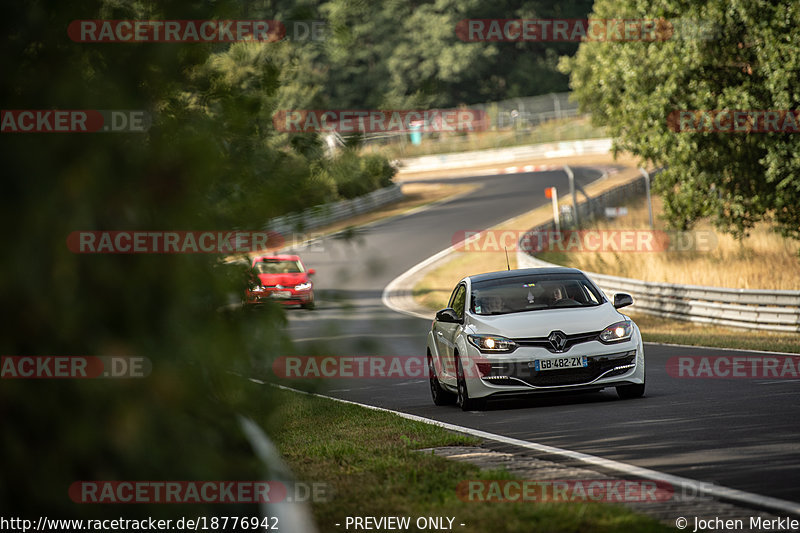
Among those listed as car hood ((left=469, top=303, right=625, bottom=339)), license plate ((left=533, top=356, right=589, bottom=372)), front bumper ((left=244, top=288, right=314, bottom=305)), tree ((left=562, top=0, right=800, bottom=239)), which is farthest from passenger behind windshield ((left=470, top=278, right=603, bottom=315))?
tree ((left=562, top=0, right=800, bottom=239))

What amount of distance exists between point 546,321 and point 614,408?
133 centimetres

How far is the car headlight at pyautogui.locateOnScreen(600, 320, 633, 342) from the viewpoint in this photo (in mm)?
12680

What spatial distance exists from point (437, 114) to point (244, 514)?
1876mm

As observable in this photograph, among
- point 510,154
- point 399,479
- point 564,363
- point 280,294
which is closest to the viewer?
point 280,294

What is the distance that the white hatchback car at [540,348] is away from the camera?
1252cm

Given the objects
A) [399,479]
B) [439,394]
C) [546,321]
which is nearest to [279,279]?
[399,479]

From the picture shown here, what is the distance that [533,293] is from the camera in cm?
1397

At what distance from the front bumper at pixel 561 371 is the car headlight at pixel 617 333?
0.09 meters

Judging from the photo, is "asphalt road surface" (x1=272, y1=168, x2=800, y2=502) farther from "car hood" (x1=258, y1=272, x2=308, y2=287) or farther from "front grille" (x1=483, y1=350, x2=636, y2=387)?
"front grille" (x1=483, y1=350, x2=636, y2=387)

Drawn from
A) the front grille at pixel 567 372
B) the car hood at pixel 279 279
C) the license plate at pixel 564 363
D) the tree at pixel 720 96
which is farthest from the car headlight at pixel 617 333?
the tree at pixel 720 96

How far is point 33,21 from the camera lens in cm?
427

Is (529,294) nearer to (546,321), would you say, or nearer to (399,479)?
(546,321)

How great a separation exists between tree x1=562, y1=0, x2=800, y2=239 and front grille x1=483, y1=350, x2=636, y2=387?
1576 centimetres

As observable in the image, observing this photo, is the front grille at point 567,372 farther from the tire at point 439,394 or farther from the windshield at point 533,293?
the tire at point 439,394
